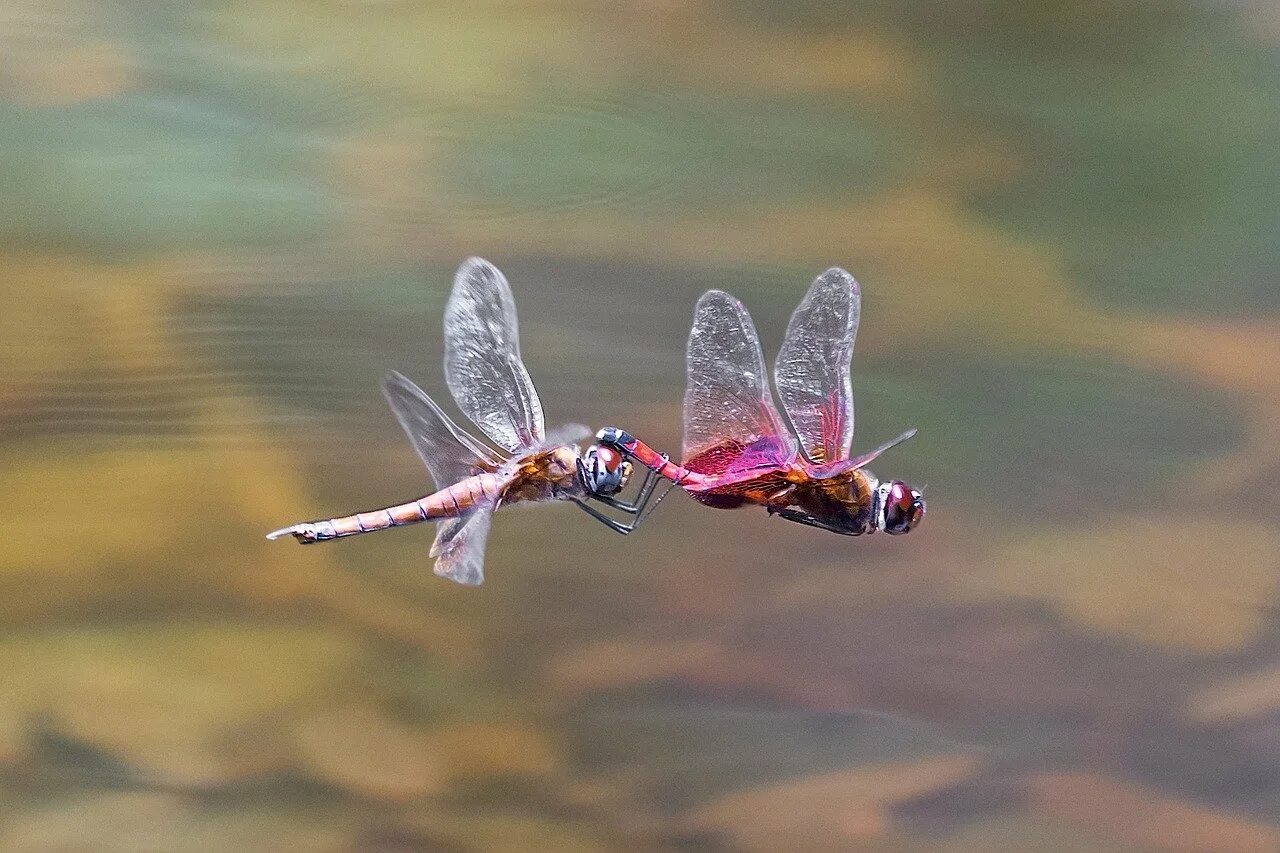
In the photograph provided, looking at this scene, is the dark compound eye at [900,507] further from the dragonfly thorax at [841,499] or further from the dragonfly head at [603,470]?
the dragonfly head at [603,470]

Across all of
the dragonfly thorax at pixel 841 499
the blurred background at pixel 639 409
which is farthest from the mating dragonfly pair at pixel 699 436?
the blurred background at pixel 639 409

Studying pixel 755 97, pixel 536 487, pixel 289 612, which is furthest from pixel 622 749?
pixel 755 97

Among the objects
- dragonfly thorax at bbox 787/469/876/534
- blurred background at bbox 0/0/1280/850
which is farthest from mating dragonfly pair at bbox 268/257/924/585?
blurred background at bbox 0/0/1280/850

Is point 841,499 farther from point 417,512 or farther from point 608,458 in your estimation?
point 417,512

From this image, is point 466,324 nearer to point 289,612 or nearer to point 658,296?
point 658,296

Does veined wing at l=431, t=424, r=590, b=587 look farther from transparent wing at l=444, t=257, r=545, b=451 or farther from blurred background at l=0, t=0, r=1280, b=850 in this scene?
blurred background at l=0, t=0, r=1280, b=850

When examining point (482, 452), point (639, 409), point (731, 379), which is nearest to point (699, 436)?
point (731, 379)

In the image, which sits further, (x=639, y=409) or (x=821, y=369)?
(x=639, y=409)
